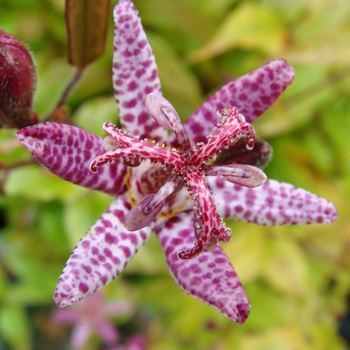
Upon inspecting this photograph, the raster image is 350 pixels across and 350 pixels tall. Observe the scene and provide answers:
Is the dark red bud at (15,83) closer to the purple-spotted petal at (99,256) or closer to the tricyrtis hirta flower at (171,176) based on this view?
the tricyrtis hirta flower at (171,176)

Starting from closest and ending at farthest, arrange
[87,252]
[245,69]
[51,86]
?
[87,252]
[51,86]
[245,69]

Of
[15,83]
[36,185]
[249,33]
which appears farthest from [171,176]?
[249,33]

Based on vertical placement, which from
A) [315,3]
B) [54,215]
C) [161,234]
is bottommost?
Result: [54,215]

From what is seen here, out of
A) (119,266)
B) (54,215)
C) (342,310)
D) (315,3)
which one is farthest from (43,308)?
(315,3)

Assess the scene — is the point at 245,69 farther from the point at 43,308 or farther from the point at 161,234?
the point at 43,308

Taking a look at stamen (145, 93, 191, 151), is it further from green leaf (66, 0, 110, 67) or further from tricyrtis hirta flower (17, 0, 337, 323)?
green leaf (66, 0, 110, 67)

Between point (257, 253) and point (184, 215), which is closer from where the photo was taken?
point (184, 215)
